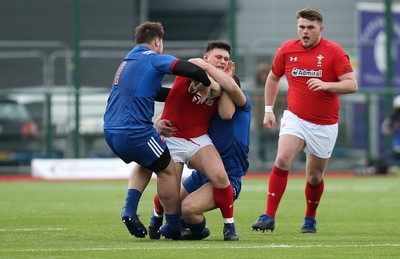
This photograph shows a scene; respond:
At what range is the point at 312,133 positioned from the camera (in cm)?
1036

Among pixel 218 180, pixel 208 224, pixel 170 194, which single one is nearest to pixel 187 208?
pixel 170 194

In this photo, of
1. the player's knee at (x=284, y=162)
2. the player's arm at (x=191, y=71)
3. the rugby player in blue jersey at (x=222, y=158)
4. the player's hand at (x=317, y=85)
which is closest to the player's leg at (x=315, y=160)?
the player's knee at (x=284, y=162)

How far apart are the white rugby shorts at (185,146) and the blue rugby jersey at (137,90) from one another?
0.44m

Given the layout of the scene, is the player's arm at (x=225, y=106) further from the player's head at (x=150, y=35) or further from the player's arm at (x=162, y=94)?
the player's head at (x=150, y=35)

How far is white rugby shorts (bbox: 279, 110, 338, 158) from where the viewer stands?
34.0 feet

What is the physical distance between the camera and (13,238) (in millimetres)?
9000

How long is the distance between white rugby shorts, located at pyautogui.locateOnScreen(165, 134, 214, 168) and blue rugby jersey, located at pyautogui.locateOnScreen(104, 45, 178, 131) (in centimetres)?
44

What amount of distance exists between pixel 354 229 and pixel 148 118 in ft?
8.81

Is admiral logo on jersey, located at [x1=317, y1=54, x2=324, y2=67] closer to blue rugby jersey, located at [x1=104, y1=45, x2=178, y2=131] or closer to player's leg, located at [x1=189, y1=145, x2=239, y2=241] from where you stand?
player's leg, located at [x1=189, y1=145, x2=239, y2=241]

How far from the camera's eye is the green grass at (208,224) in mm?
7930

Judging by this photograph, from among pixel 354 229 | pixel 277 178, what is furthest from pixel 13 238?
pixel 354 229

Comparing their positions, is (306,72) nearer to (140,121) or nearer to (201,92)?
(201,92)

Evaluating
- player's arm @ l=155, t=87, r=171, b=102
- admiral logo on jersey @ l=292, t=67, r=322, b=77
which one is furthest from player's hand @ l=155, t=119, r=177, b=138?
admiral logo on jersey @ l=292, t=67, r=322, b=77

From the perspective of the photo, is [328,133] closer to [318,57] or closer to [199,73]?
[318,57]
